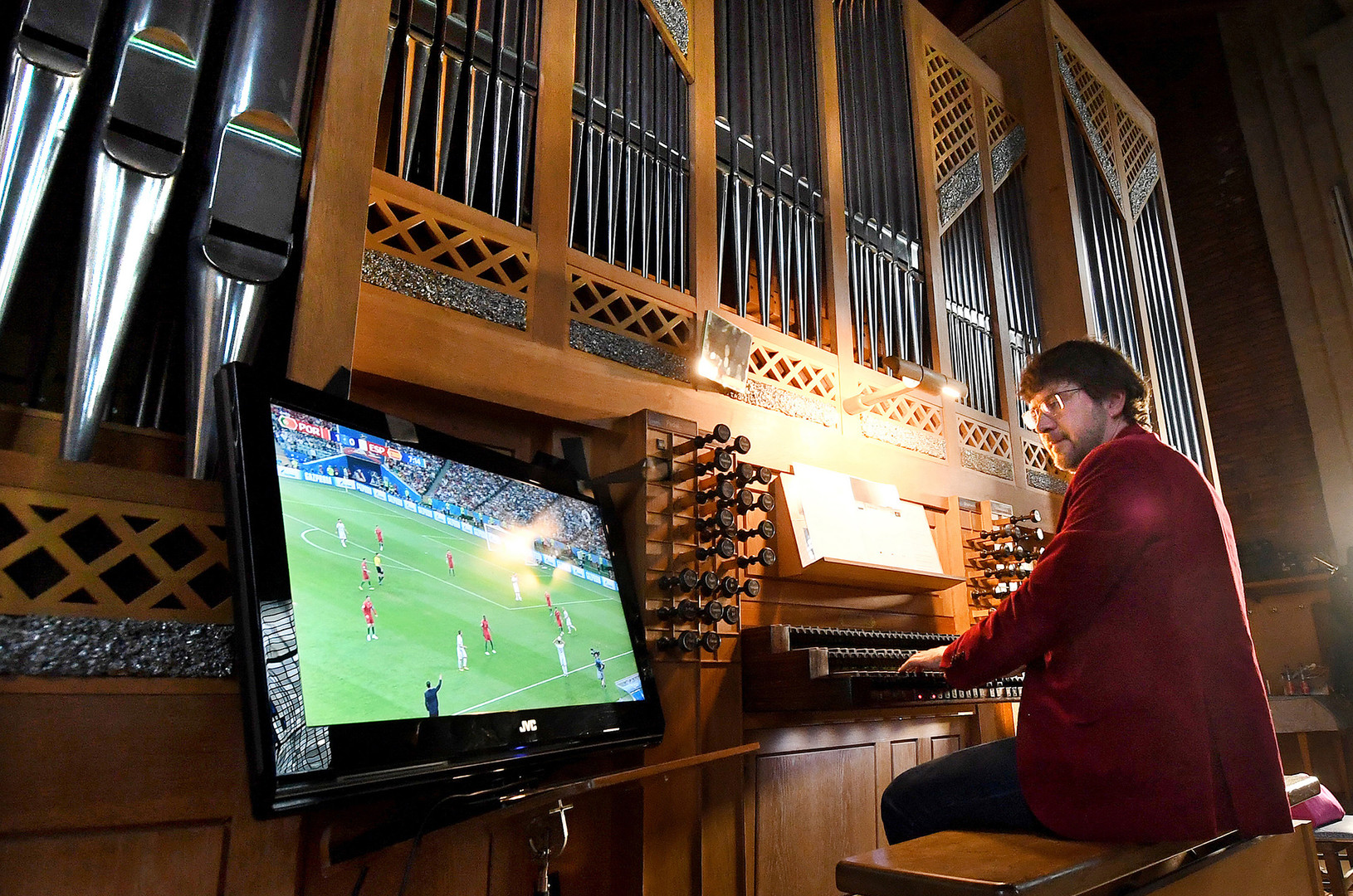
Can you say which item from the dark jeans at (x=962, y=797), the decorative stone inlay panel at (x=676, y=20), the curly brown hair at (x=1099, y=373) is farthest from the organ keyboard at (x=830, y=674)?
the decorative stone inlay panel at (x=676, y=20)

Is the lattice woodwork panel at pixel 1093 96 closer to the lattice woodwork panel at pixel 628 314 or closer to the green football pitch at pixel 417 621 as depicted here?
the lattice woodwork panel at pixel 628 314

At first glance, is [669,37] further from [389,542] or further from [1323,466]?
[1323,466]

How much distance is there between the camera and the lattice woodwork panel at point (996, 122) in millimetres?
5617

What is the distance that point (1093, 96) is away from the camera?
6613 mm

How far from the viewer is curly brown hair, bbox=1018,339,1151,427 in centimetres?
227

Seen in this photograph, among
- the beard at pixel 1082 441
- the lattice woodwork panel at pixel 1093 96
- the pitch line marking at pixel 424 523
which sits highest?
the lattice woodwork panel at pixel 1093 96

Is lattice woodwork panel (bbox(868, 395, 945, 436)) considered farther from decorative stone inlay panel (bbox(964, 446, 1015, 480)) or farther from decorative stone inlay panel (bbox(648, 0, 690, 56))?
decorative stone inlay panel (bbox(648, 0, 690, 56))

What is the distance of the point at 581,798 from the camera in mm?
2486

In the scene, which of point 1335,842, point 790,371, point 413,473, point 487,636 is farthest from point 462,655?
point 1335,842

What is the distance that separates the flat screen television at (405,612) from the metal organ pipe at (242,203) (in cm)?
27

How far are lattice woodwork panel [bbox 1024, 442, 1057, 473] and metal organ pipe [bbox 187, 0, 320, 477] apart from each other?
4.10 meters

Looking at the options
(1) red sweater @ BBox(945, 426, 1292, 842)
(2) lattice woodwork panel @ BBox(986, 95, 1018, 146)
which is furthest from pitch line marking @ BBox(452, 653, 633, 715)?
(2) lattice woodwork panel @ BBox(986, 95, 1018, 146)

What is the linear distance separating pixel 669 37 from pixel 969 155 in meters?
2.42

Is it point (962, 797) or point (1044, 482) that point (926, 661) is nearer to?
point (962, 797)
